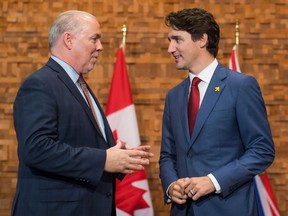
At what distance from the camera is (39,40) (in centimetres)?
379

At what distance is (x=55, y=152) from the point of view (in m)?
1.85

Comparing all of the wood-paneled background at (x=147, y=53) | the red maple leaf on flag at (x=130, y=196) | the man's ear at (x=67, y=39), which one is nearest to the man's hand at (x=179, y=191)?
the man's ear at (x=67, y=39)

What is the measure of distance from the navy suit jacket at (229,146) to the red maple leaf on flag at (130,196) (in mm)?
1231

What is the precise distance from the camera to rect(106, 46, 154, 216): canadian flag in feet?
11.2

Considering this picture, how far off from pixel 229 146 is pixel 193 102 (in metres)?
0.27

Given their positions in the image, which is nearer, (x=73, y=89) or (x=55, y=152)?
(x=55, y=152)

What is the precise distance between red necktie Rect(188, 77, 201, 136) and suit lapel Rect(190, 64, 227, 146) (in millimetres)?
55

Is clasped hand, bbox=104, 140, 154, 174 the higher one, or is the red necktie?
the red necktie

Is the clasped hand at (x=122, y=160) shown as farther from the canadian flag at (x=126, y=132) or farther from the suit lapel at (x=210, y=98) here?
the canadian flag at (x=126, y=132)

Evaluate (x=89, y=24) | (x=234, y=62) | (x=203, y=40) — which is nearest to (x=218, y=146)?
(x=203, y=40)

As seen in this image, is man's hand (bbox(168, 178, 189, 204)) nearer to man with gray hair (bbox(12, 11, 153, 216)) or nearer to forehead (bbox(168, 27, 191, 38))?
man with gray hair (bbox(12, 11, 153, 216))

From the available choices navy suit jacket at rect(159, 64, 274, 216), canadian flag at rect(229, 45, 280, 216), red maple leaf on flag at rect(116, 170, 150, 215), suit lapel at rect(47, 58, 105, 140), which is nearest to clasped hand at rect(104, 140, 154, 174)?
suit lapel at rect(47, 58, 105, 140)

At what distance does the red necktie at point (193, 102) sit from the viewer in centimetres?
220

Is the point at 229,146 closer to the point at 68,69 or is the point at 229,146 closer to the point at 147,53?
the point at 68,69
